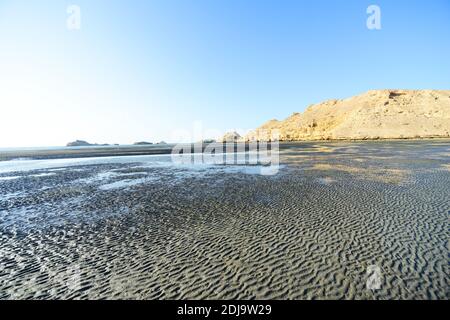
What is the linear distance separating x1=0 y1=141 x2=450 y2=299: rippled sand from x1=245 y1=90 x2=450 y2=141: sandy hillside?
104607mm

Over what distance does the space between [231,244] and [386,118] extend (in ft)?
414

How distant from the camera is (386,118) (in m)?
106

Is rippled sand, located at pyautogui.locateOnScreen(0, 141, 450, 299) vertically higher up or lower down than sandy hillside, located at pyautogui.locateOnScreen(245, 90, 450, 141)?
lower down

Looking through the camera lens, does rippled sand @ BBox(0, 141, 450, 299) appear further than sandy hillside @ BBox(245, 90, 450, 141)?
No

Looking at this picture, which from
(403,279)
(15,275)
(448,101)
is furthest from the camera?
(448,101)

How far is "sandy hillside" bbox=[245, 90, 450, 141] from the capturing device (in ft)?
319

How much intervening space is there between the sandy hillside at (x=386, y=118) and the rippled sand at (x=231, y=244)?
343ft

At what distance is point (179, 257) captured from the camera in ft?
25.6

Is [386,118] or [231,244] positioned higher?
[386,118]
